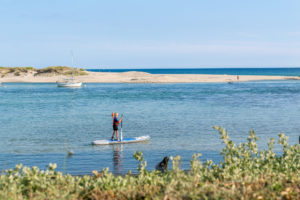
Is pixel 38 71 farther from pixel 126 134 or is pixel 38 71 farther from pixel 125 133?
pixel 126 134

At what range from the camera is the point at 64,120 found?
94.0 ft

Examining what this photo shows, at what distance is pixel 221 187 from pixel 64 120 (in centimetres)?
2314

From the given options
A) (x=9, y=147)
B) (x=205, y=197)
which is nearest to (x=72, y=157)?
(x=9, y=147)

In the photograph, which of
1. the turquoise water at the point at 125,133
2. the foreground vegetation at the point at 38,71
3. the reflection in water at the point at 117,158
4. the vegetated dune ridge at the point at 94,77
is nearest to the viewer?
the reflection in water at the point at 117,158

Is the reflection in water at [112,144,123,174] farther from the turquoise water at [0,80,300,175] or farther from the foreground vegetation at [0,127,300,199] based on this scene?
the foreground vegetation at [0,127,300,199]

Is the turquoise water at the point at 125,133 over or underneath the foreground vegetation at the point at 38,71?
underneath

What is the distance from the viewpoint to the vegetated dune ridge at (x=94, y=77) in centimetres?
9512

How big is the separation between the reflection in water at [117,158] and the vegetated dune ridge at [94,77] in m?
73.5

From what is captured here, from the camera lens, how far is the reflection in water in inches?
555

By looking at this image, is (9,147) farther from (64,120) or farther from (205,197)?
(205,197)

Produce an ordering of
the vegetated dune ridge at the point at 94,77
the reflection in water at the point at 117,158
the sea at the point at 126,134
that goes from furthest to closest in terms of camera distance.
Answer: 1. the vegetated dune ridge at the point at 94,77
2. the sea at the point at 126,134
3. the reflection in water at the point at 117,158

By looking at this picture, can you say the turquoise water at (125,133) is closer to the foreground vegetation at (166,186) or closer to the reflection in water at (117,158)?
the reflection in water at (117,158)

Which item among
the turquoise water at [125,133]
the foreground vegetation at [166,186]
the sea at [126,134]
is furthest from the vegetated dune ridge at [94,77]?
the foreground vegetation at [166,186]

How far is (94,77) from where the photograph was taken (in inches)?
4063
